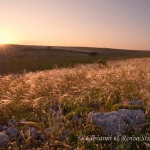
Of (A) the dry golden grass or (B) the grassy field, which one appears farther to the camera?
(A) the dry golden grass

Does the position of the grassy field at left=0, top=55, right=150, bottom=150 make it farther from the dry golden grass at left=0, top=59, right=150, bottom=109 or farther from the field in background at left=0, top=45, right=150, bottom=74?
the field in background at left=0, top=45, right=150, bottom=74

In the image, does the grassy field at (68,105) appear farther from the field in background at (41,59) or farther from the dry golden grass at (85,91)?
the field in background at (41,59)

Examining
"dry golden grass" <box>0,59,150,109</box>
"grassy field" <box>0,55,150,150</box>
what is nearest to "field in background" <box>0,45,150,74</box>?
"dry golden grass" <box>0,59,150,109</box>

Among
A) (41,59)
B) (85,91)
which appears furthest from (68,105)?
(41,59)

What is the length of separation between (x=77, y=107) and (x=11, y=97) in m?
1.71

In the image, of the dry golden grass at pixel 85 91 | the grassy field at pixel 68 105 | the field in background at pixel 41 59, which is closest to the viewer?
the grassy field at pixel 68 105

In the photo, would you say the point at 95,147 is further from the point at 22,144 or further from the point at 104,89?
the point at 104,89

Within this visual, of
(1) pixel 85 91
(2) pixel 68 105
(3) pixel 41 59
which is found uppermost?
(1) pixel 85 91

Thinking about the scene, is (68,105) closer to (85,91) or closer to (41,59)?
(85,91)

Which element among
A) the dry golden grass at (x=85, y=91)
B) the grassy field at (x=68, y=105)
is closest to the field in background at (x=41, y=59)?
the dry golden grass at (x=85, y=91)

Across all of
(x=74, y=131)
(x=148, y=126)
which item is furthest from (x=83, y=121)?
(x=148, y=126)

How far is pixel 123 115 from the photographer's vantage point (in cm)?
469

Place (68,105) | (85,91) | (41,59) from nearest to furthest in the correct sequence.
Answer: (68,105) → (85,91) → (41,59)

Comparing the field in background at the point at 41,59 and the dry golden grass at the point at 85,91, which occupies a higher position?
the dry golden grass at the point at 85,91
